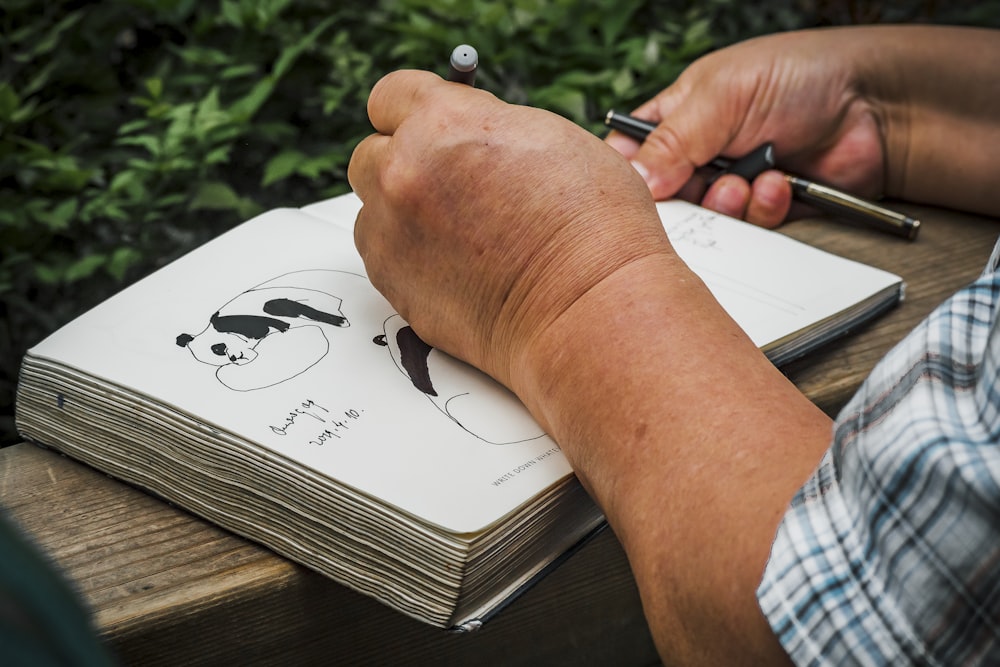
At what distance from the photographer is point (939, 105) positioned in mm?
1273

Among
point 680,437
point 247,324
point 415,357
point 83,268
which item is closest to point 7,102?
point 83,268

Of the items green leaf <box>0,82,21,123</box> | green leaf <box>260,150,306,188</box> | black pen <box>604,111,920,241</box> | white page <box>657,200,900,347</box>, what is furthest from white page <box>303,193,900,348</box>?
green leaf <box>0,82,21,123</box>

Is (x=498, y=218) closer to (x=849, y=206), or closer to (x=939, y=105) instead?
(x=849, y=206)

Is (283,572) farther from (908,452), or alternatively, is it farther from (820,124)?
(820,124)

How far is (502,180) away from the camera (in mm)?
792

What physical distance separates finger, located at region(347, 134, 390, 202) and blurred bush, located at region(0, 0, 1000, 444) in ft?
1.50

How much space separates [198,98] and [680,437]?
1066mm

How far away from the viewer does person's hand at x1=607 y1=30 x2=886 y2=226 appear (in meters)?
1.22

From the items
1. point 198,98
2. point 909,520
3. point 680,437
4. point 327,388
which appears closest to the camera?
point 909,520

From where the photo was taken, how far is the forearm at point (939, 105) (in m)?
1.24

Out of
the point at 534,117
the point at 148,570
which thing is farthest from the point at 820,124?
the point at 148,570

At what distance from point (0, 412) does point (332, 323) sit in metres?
0.66

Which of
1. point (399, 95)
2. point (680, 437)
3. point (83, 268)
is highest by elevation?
point (399, 95)

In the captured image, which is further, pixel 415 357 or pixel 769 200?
pixel 769 200
